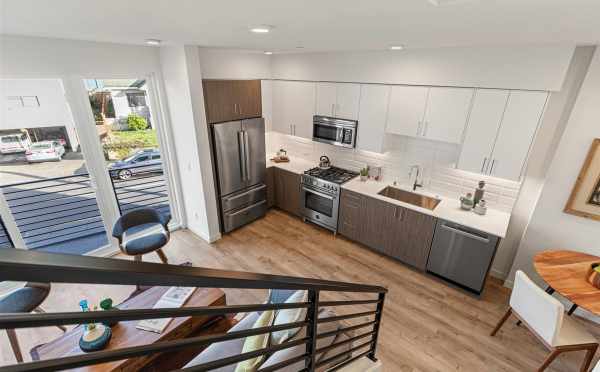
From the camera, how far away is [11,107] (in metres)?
2.84

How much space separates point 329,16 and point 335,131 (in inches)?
107

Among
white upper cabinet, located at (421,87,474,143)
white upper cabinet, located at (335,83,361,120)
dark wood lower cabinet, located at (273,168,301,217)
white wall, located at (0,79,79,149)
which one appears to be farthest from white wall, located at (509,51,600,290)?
white wall, located at (0,79,79,149)

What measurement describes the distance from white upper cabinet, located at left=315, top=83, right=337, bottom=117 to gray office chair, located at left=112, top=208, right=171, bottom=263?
105 inches

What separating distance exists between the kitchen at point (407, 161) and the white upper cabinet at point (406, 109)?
0.04 ft

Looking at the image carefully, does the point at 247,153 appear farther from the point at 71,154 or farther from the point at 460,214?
the point at 460,214

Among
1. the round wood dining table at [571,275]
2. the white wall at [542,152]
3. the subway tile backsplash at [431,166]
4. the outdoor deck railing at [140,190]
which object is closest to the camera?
the round wood dining table at [571,275]

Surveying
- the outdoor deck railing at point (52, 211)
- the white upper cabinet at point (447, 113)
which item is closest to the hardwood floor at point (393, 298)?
the outdoor deck railing at point (52, 211)

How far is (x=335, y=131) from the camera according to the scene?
4152 millimetres

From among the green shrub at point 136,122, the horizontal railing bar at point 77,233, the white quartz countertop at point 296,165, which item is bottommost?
the horizontal railing bar at point 77,233

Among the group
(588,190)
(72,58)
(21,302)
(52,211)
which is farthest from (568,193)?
(52,211)

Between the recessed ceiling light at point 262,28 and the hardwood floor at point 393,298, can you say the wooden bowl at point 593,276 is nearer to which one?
the hardwood floor at point 393,298

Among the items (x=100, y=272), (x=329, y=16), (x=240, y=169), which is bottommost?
(x=240, y=169)

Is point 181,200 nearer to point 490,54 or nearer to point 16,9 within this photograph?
point 16,9

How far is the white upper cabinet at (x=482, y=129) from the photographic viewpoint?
9.43 feet
